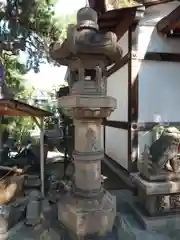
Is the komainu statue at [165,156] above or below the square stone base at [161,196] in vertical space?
above

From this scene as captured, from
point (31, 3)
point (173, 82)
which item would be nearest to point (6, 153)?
point (31, 3)

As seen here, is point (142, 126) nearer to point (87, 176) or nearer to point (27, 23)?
→ point (87, 176)

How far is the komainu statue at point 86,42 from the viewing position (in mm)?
2969

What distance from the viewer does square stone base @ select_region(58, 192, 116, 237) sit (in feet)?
10.2

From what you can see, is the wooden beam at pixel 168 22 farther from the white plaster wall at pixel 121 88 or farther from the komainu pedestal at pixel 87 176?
the komainu pedestal at pixel 87 176

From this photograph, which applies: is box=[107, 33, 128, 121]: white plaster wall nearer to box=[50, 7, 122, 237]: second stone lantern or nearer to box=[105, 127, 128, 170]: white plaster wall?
box=[105, 127, 128, 170]: white plaster wall

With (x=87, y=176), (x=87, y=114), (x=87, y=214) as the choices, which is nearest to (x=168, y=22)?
(x=87, y=114)

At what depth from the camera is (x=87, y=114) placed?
3.16 m

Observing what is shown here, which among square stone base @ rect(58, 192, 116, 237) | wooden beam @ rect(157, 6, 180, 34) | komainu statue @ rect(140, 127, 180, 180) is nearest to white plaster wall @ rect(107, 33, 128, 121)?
wooden beam @ rect(157, 6, 180, 34)

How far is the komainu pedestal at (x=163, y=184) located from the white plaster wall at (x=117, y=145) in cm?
218

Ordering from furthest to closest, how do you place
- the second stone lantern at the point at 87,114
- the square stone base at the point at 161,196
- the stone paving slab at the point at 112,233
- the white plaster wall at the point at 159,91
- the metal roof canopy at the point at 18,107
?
the white plaster wall at the point at 159,91, the metal roof canopy at the point at 18,107, the square stone base at the point at 161,196, the stone paving slab at the point at 112,233, the second stone lantern at the point at 87,114

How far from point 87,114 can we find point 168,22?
10.9 ft

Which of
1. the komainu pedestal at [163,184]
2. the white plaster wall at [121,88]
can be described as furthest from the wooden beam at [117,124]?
the komainu pedestal at [163,184]

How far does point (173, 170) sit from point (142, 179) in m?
0.51
